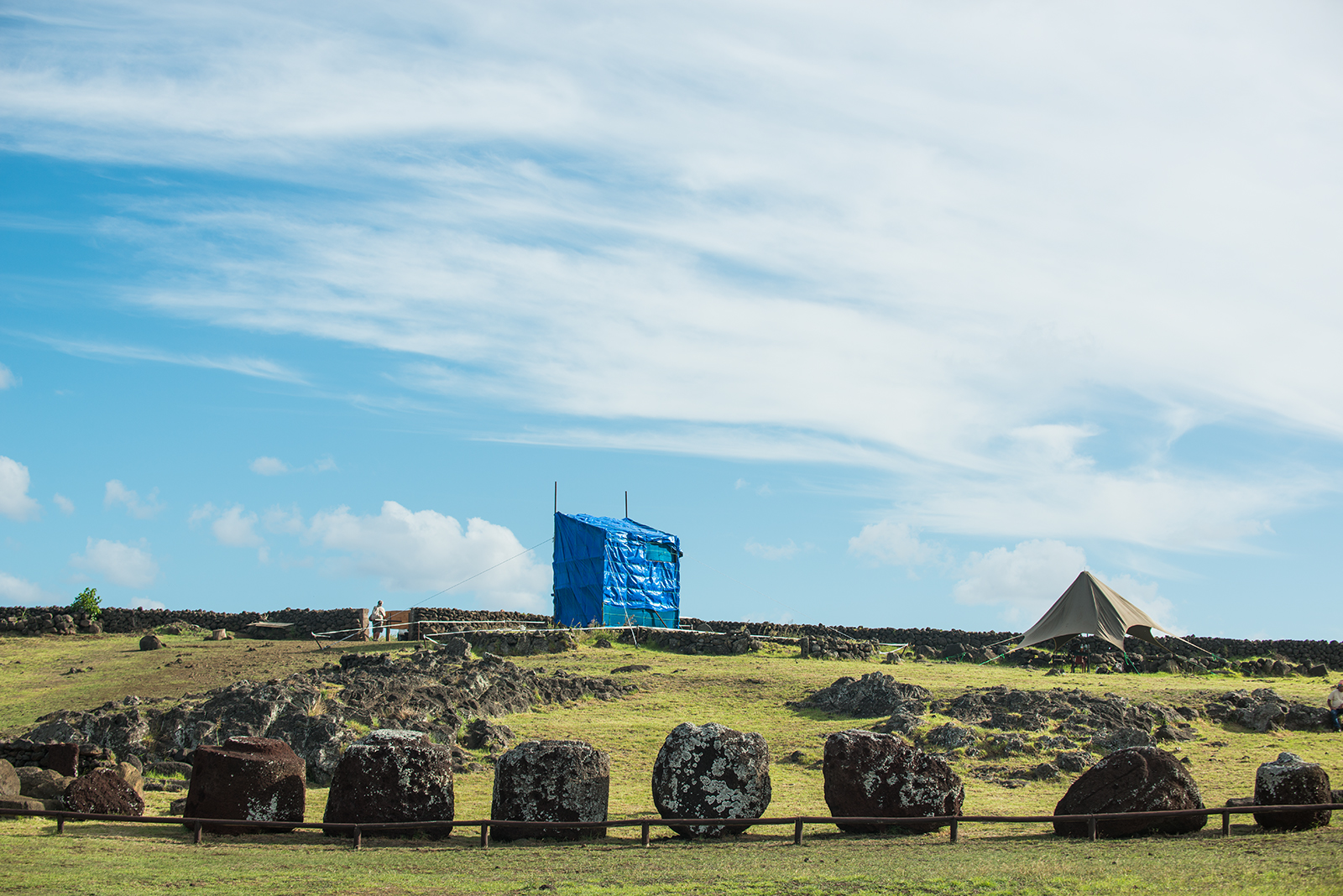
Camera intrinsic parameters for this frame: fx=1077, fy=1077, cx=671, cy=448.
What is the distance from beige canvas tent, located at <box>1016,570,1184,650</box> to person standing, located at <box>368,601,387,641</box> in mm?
24106

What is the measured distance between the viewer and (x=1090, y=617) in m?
37.6

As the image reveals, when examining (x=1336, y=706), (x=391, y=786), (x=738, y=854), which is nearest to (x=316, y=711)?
(x=391, y=786)

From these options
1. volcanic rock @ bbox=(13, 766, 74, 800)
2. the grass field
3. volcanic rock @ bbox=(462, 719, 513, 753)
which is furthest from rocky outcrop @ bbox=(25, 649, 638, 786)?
volcanic rock @ bbox=(13, 766, 74, 800)

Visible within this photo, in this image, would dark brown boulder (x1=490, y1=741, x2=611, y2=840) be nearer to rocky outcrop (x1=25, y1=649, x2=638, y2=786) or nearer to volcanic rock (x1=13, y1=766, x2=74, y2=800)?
rocky outcrop (x1=25, y1=649, x2=638, y2=786)

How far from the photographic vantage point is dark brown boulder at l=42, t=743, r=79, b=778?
2033cm

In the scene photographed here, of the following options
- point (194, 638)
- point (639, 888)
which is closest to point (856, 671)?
point (639, 888)

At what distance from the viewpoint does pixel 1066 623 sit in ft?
125

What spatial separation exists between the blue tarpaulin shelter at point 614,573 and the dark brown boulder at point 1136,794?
27516mm

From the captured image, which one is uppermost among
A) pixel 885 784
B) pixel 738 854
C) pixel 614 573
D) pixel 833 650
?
pixel 614 573

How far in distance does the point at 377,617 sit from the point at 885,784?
29414 millimetres

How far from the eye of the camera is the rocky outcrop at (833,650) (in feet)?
125

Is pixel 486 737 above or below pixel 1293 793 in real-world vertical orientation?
below

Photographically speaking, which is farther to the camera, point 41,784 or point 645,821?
point 41,784

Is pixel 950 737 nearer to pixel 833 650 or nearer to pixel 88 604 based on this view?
pixel 833 650
